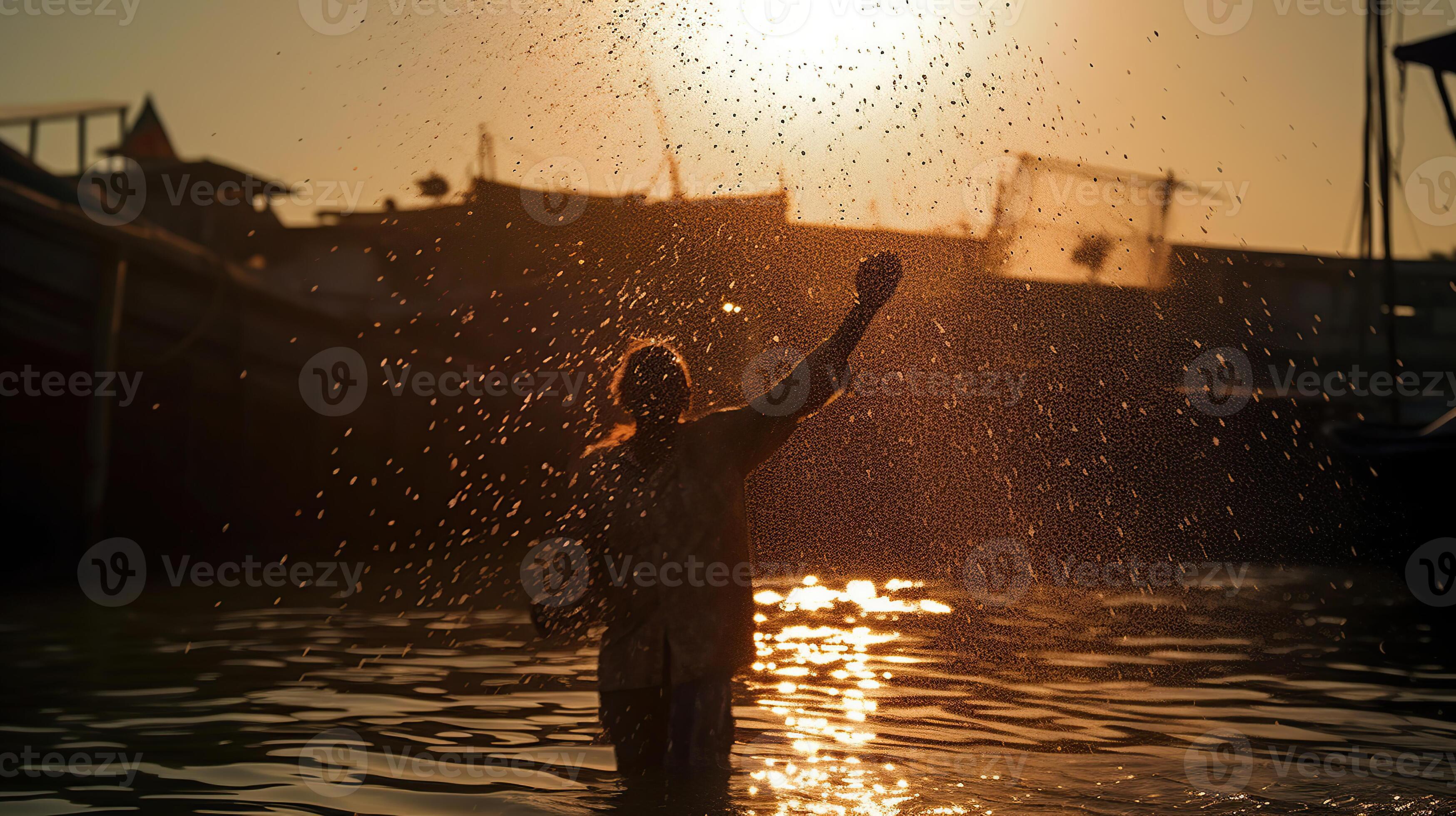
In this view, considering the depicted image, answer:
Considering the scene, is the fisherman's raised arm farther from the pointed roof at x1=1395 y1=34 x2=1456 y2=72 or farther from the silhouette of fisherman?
the pointed roof at x1=1395 y1=34 x2=1456 y2=72

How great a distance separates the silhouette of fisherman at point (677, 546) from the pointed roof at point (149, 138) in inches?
1199

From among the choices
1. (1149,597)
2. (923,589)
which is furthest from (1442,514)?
(923,589)

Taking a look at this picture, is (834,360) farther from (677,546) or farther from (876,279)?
(677,546)

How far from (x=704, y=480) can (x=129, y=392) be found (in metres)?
14.8

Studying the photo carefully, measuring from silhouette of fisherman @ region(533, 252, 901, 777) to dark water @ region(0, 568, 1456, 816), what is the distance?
0.36 m

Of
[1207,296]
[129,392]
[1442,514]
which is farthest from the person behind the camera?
[1207,296]

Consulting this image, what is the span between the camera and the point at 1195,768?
5844mm

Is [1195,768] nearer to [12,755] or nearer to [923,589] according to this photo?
[12,755]

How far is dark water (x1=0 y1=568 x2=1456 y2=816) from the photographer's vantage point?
5.32 metres

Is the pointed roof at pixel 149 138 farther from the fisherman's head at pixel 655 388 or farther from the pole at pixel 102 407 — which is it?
the fisherman's head at pixel 655 388

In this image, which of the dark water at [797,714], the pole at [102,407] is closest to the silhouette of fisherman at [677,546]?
the dark water at [797,714]

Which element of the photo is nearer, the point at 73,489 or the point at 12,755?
the point at 12,755

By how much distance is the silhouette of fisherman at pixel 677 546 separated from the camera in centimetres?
462

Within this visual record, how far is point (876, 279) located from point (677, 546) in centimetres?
125
